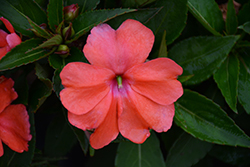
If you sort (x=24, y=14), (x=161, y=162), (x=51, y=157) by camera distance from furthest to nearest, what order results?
(x=51, y=157) < (x=161, y=162) < (x=24, y=14)

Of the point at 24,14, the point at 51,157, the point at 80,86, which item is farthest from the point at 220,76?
the point at 51,157

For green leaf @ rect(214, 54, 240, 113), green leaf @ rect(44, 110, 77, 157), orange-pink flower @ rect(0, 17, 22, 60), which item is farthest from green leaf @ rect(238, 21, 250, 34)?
green leaf @ rect(44, 110, 77, 157)

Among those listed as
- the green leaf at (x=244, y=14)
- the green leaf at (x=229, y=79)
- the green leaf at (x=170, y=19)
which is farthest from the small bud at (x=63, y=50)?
the green leaf at (x=244, y=14)

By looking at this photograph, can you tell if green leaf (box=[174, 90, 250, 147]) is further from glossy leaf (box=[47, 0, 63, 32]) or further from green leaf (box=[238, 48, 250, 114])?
glossy leaf (box=[47, 0, 63, 32])

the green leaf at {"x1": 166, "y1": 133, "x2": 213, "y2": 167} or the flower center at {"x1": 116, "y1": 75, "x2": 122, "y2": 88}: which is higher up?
the flower center at {"x1": 116, "y1": 75, "x2": 122, "y2": 88}

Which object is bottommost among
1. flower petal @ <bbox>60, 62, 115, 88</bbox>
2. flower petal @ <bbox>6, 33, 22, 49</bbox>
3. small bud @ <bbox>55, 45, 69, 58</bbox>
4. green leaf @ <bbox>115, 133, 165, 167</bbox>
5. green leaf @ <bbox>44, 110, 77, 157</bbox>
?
green leaf @ <bbox>44, 110, 77, 157</bbox>

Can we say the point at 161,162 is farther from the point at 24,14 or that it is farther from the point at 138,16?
the point at 24,14

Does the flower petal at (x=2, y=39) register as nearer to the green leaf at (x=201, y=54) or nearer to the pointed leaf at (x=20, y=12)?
the pointed leaf at (x=20, y=12)
